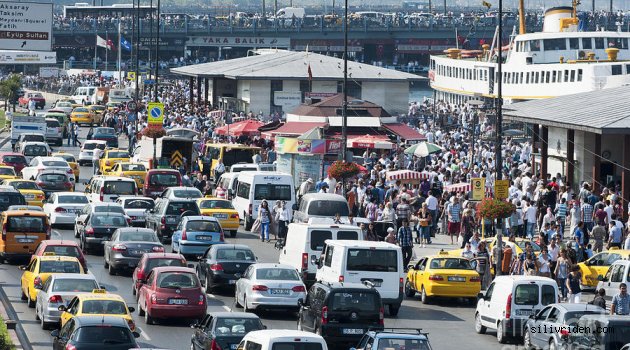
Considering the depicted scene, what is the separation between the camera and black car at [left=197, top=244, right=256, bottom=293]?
34375mm

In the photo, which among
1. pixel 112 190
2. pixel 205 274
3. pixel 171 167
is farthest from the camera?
pixel 171 167

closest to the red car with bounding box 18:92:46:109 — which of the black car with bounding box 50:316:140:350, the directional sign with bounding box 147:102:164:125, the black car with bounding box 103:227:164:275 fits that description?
the directional sign with bounding box 147:102:164:125

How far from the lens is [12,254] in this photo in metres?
Answer: 39.0

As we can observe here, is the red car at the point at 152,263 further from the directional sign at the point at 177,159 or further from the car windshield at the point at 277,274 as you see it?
the directional sign at the point at 177,159

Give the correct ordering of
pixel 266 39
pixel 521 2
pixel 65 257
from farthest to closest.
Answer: pixel 266 39, pixel 521 2, pixel 65 257

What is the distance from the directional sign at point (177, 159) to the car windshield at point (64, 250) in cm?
2627

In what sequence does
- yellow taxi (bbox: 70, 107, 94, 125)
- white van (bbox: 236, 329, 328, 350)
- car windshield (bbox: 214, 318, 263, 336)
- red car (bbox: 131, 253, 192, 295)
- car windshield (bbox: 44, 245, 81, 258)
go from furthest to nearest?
1. yellow taxi (bbox: 70, 107, 94, 125)
2. car windshield (bbox: 44, 245, 81, 258)
3. red car (bbox: 131, 253, 192, 295)
4. car windshield (bbox: 214, 318, 263, 336)
5. white van (bbox: 236, 329, 328, 350)

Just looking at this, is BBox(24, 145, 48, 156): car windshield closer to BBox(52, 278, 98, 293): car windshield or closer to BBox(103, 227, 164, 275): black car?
BBox(103, 227, 164, 275): black car

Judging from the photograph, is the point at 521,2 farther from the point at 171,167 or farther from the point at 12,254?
the point at 12,254

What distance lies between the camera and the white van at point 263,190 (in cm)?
4712

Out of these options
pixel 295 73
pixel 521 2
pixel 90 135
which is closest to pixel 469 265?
pixel 90 135

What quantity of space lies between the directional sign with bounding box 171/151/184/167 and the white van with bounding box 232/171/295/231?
41.3 ft

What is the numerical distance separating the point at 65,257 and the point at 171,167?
90.9 ft

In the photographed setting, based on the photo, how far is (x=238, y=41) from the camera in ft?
592
